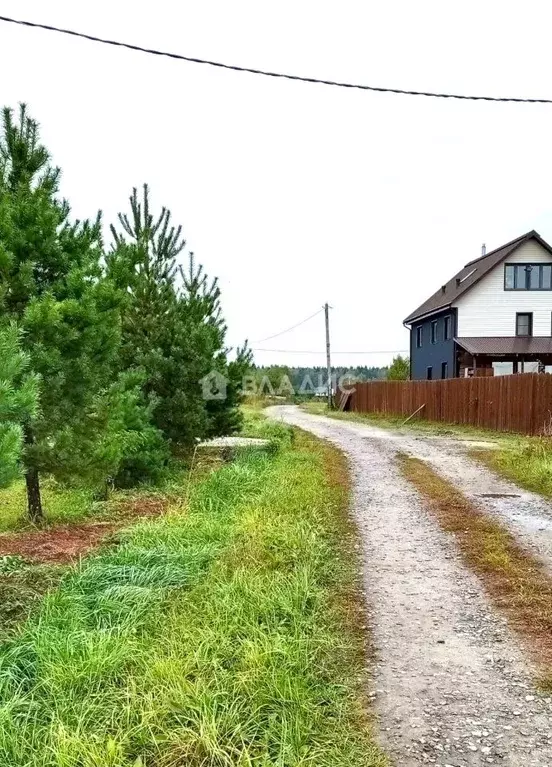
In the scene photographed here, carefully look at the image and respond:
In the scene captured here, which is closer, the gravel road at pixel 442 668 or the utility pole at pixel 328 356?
the gravel road at pixel 442 668

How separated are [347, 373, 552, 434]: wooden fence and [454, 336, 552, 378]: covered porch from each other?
11.3 ft

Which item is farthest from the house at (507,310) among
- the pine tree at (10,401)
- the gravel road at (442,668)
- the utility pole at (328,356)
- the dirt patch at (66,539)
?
the pine tree at (10,401)

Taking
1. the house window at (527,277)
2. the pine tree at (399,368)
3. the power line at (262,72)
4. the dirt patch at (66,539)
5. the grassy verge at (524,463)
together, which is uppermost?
the house window at (527,277)

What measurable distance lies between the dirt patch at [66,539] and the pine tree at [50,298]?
682mm

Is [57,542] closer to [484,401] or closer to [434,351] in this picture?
[484,401]

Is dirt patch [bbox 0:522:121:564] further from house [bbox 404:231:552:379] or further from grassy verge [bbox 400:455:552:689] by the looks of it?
house [bbox 404:231:552:379]

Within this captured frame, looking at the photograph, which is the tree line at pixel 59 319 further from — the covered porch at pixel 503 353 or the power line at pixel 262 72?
the covered porch at pixel 503 353

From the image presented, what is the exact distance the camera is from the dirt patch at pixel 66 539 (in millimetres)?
5430

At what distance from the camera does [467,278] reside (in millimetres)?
28609

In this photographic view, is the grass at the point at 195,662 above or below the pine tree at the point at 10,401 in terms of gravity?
below

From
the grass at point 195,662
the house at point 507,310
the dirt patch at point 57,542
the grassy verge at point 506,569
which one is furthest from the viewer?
the house at point 507,310

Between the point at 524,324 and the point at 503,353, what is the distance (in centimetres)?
263

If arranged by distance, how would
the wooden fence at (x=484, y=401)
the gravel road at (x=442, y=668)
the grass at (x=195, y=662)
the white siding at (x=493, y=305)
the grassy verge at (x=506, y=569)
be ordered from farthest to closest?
the white siding at (x=493, y=305) → the wooden fence at (x=484, y=401) → the grassy verge at (x=506, y=569) → the gravel road at (x=442, y=668) → the grass at (x=195, y=662)

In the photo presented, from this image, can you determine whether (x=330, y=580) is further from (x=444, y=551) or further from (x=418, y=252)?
(x=418, y=252)
